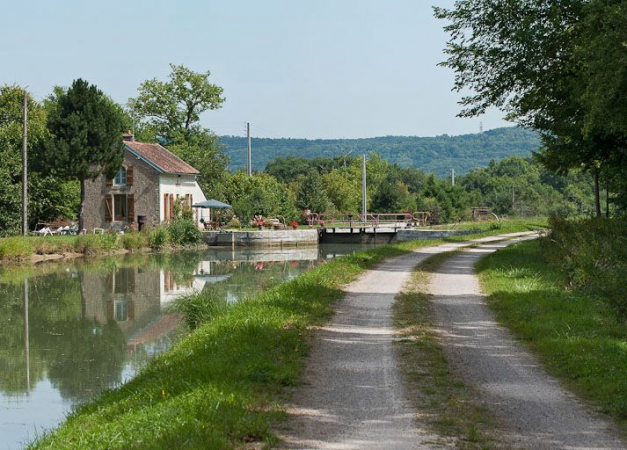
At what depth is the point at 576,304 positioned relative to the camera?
46.8ft

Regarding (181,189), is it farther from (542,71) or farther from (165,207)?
(542,71)

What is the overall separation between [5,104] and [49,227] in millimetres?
14066

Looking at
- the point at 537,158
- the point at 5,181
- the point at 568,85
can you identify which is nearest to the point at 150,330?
the point at 568,85

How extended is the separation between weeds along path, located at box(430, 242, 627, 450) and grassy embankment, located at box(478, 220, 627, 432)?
9.8 inches

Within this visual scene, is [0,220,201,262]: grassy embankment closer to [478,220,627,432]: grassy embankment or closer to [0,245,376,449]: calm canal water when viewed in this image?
[0,245,376,449]: calm canal water

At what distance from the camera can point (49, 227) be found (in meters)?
51.9

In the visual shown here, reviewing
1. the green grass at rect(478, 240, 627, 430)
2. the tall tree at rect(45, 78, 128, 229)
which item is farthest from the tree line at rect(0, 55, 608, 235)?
the green grass at rect(478, 240, 627, 430)

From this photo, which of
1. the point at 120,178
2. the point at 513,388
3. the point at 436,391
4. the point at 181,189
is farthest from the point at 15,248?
the point at 513,388

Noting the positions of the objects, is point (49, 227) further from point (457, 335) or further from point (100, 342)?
point (457, 335)

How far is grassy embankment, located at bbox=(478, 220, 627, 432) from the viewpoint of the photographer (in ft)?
30.8

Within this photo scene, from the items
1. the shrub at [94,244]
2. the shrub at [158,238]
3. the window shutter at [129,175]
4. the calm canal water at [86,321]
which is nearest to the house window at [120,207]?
the window shutter at [129,175]

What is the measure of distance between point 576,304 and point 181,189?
46310 millimetres

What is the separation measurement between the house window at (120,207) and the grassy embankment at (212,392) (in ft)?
140

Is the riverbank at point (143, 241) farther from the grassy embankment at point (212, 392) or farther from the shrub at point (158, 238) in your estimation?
the grassy embankment at point (212, 392)
